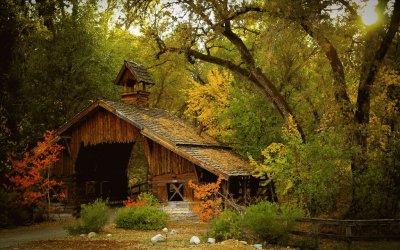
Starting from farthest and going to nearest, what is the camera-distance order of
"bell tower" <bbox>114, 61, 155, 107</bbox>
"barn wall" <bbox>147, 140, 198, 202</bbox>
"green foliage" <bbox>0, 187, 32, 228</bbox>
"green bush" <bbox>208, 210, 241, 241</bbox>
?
"bell tower" <bbox>114, 61, 155, 107</bbox> → "barn wall" <bbox>147, 140, 198, 202</bbox> → "green foliage" <bbox>0, 187, 32, 228</bbox> → "green bush" <bbox>208, 210, 241, 241</bbox>

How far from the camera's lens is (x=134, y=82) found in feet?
92.4

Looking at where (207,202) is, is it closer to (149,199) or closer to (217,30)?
(149,199)

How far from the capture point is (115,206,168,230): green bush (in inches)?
771

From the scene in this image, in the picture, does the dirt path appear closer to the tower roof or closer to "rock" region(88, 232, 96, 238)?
"rock" region(88, 232, 96, 238)

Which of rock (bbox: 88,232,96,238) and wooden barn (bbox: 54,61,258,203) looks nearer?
rock (bbox: 88,232,96,238)

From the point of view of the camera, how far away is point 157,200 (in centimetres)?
2302

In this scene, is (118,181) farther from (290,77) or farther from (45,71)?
(290,77)

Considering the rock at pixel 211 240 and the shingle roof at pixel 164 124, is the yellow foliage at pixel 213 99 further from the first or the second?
the rock at pixel 211 240

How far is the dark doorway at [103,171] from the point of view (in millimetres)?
26844

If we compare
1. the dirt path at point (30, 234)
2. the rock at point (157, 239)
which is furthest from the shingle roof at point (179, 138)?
the dirt path at point (30, 234)

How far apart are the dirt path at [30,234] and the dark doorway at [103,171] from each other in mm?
4497

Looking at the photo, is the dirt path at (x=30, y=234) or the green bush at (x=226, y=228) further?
the dirt path at (x=30, y=234)

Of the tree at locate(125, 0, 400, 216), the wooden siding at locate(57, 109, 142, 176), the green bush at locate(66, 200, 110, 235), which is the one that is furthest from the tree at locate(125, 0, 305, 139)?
the green bush at locate(66, 200, 110, 235)

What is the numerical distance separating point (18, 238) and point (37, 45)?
1749 cm
